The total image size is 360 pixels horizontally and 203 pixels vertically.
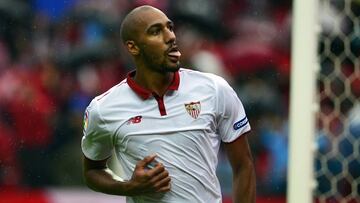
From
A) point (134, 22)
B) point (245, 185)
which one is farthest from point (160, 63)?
point (245, 185)

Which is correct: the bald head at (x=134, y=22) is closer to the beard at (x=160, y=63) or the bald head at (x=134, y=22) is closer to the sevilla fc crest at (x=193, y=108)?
the beard at (x=160, y=63)

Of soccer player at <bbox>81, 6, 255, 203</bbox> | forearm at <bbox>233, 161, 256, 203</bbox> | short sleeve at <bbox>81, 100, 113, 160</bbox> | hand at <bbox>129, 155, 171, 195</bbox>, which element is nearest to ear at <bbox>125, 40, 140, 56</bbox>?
soccer player at <bbox>81, 6, 255, 203</bbox>

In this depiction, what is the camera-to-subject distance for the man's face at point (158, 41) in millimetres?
3479

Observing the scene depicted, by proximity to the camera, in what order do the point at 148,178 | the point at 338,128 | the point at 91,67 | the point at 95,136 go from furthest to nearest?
the point at 91,67 → the point at 338,128 → the point at 95,136 → the point at 148,178

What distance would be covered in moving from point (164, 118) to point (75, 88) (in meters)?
3.87

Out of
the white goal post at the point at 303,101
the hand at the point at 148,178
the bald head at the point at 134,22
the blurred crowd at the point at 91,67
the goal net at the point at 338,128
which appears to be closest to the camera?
the white goal post at the point at 303,101

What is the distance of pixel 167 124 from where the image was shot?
3496 mm

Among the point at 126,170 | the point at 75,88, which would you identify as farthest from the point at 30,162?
the point at 126,170

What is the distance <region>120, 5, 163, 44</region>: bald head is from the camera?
3.51m

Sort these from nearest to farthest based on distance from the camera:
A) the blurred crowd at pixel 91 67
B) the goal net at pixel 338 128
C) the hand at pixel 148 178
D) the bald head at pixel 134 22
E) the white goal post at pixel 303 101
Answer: the white goal post at pixel 303 101 < the hand at pixel 148 178 < the bald head at pixel 134 22 < the goal net at pixel 338 128 < the blurred crowd at pixel 91 67

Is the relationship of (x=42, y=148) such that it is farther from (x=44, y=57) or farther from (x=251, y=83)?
(x=251, y=83)

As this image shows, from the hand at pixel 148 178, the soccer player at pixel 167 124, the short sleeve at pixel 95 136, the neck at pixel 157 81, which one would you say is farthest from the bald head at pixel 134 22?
the hand at pixel 148 178

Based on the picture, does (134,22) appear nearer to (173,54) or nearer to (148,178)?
(173,54)

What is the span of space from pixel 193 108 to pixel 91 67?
156 inches
